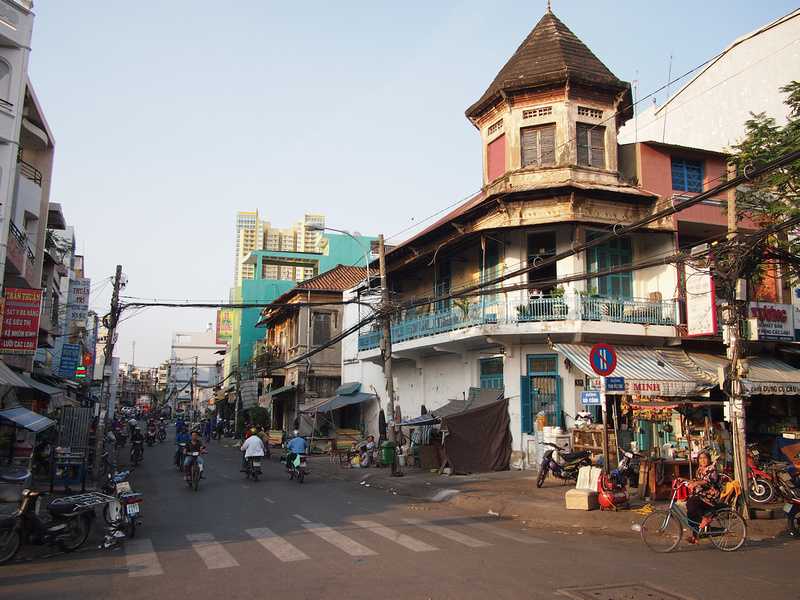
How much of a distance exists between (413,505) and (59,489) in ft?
34.3

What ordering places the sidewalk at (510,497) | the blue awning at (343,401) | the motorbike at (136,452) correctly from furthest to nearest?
the blue awning at (343,401)
the motorbike at (136,452)
the sidewalk at (510,497)

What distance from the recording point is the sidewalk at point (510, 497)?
12.4 meters

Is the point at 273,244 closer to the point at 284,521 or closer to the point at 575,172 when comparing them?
the point at 575,172

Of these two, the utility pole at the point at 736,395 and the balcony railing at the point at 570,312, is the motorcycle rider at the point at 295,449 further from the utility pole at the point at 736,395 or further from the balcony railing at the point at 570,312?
the utility pole at the point at 736,395

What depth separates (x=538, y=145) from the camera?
22.3 metres

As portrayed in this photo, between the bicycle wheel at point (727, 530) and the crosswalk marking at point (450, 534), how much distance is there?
3.41 meters

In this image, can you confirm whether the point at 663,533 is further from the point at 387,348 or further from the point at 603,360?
the point at 387,348

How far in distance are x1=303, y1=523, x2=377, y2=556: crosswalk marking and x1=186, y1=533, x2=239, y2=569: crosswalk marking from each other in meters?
1.64

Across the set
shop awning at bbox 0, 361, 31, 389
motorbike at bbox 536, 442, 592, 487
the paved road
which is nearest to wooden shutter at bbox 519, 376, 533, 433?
motorbike at bbox 536, 442, 592, 487

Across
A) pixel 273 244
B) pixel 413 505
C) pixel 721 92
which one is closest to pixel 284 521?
pixel 413 505

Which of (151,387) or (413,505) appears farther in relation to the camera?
(151,387)

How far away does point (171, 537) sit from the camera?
432 inches

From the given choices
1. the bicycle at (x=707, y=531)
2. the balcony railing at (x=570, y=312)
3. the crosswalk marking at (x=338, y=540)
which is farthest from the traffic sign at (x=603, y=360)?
the balcony railing at (x=570, y=312)

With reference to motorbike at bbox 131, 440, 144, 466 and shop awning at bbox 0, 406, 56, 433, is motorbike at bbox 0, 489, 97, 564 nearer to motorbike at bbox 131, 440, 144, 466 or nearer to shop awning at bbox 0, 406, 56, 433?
shop awning at bbox 0, 406, 56, 433
